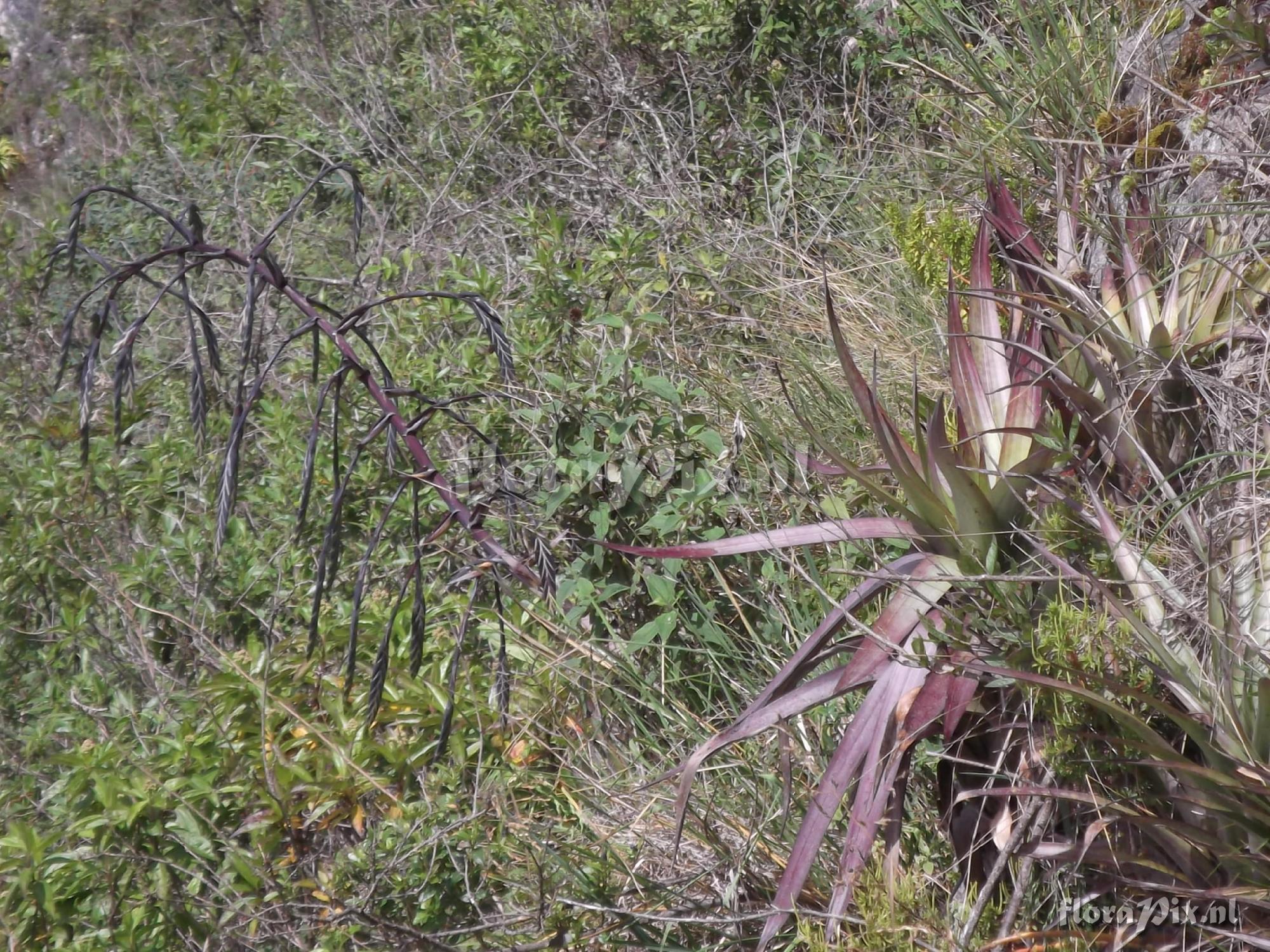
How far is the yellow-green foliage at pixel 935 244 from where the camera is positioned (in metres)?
3.02

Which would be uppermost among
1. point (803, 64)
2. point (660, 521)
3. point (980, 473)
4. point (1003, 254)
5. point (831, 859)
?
point (803, 64)

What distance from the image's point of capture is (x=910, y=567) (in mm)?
2326

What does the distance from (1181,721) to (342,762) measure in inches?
73.4

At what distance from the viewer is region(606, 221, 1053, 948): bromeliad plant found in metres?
1.95

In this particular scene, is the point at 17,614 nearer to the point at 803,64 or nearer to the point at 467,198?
the point at 467,198

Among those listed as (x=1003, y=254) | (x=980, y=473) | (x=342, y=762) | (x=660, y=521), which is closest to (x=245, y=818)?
(x=342, y=762)

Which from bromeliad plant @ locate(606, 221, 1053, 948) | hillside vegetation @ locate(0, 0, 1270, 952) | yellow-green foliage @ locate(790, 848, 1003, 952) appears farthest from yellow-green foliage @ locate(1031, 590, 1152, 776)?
yellow-green foliage @ locate(790, 848, 1003, 952)

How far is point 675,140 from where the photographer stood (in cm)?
482

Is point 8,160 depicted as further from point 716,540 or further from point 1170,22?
point 1170,22

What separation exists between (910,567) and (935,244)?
1.16 meters

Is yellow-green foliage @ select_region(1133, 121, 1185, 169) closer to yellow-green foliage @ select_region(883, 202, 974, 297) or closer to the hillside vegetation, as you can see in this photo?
the hillside vegetation

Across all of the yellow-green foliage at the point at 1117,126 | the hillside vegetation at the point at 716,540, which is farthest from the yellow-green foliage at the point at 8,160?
the yellow-green foliage at the point at 1117,126

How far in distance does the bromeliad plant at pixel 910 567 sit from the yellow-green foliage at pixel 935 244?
1.34 ft

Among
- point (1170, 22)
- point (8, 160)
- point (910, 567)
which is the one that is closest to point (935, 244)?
point (1170, 22)
